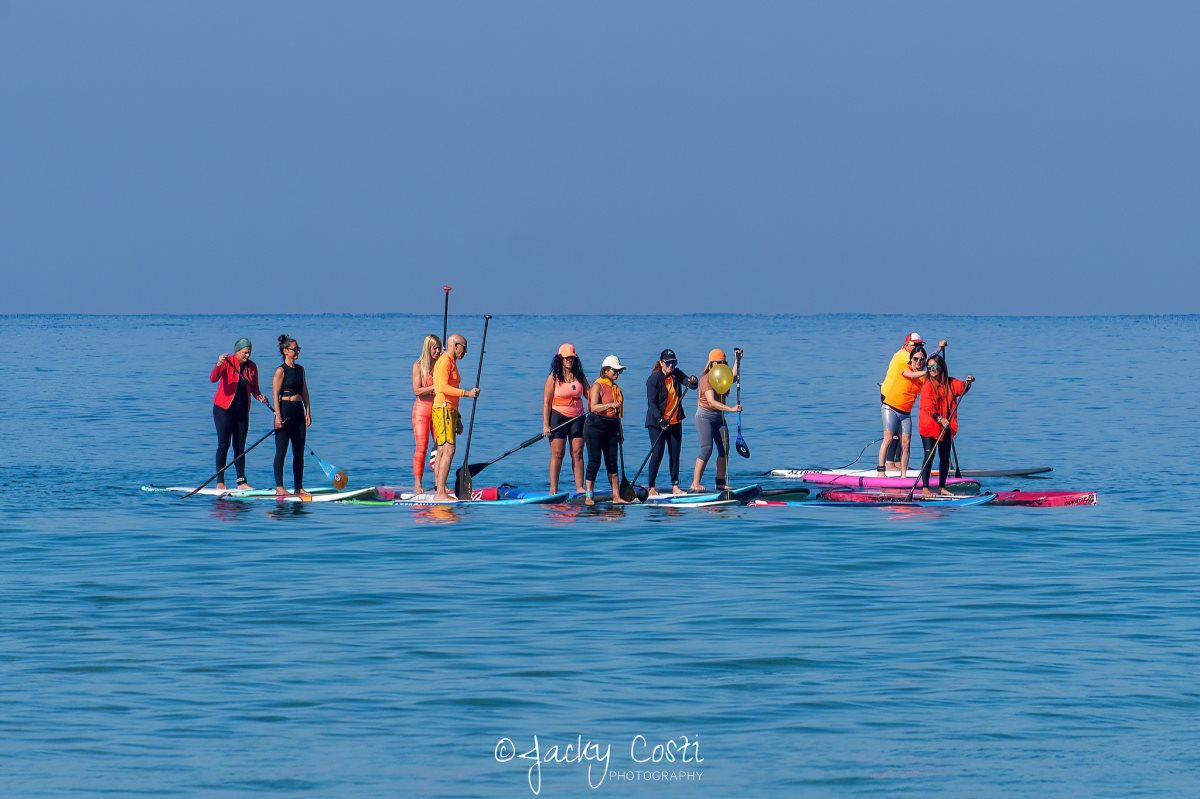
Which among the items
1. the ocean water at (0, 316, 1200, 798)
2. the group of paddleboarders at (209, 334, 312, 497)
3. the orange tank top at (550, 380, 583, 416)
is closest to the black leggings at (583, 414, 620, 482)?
the orange tank top at (550, 380, 583, 416)

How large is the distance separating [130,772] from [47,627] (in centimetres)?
418

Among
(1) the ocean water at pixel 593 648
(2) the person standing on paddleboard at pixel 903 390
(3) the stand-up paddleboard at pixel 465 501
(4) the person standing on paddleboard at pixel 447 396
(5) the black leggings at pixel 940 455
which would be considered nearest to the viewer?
(1) the ocean water at pixel 593 648

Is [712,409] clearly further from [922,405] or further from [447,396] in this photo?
[447,396]

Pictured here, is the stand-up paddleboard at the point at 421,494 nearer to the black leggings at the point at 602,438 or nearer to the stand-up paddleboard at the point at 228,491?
the stand-up paddleboard at the point at 228,491

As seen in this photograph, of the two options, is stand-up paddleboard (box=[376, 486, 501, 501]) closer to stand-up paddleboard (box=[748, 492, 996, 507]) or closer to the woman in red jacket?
stand-up paddleboard (box=[748, 492, 996, 507])

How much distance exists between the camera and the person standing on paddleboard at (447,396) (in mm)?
19609

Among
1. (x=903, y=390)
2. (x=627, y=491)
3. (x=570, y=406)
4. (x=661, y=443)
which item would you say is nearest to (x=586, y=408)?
(x=570, y=406)

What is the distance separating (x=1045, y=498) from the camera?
21750mm

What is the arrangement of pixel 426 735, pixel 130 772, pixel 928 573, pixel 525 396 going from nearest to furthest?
pixel 130 772, pixel 426 735, pixel 928 573, pixel 525 396

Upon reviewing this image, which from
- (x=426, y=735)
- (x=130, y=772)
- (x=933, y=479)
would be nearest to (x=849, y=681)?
(x=426, y=735)

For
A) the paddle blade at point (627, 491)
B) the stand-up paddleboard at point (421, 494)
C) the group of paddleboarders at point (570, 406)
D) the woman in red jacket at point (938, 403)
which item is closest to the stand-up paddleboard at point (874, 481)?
the woman in red jacket at point (938, 403)

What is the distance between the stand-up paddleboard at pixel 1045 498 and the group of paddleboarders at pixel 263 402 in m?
8.49

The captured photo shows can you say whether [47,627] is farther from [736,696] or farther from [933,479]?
[933,479]

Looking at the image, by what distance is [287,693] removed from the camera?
11.6 meters
